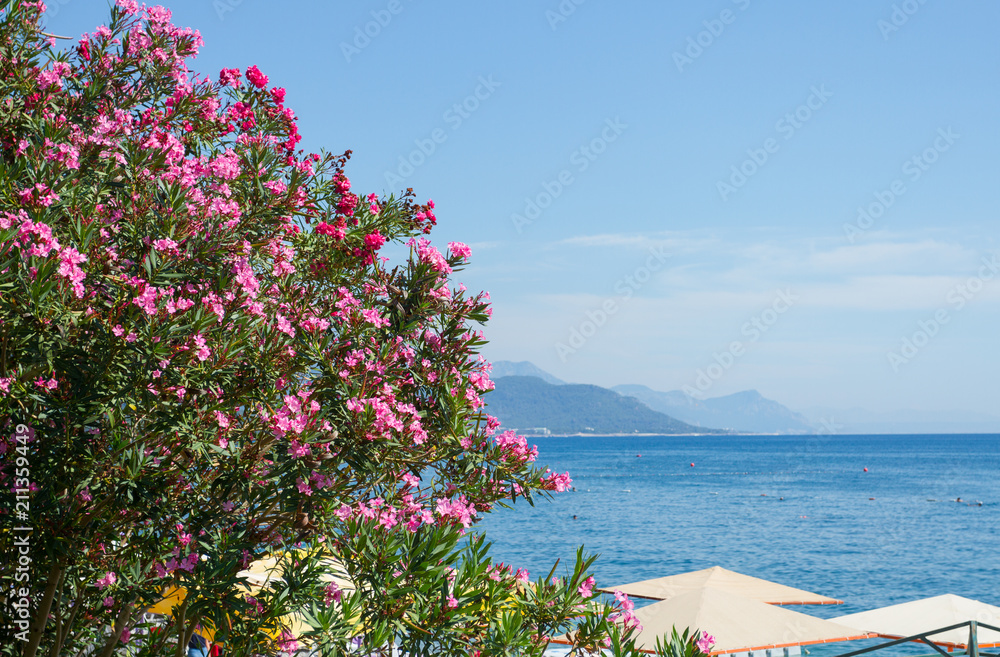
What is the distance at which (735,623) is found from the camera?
12.3 m

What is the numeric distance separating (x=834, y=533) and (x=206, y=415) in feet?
150

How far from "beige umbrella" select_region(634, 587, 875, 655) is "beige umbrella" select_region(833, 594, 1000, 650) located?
777 millimetres

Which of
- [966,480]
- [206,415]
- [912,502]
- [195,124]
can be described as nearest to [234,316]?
[206,415]

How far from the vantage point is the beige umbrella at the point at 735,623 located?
39.0ft

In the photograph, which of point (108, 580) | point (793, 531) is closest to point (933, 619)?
point (108, 580)

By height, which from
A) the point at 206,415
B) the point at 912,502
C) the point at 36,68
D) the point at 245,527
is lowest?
the point at 245,527

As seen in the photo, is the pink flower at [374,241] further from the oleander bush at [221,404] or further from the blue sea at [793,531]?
the blue sea at [793,531]

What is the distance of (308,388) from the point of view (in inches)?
143

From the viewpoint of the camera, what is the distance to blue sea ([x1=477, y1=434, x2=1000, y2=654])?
31.5 metres

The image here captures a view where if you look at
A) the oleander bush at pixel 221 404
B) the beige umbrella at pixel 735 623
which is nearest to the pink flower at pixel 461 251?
the oleander bush at pixel 221 404

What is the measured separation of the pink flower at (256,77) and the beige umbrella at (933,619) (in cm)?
1310

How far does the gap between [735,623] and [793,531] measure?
116ft

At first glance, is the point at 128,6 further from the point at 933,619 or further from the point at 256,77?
the point at 933,619

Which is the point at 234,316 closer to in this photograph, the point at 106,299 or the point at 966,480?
the point at 106,299
